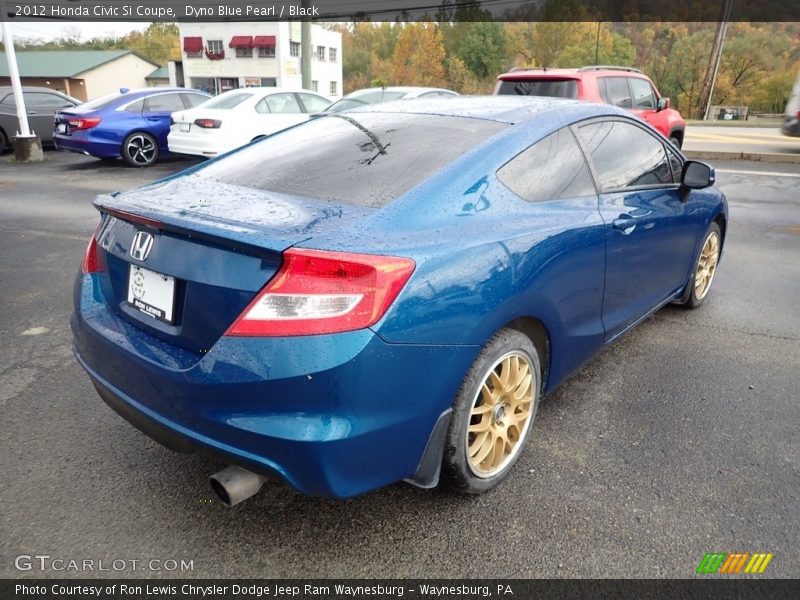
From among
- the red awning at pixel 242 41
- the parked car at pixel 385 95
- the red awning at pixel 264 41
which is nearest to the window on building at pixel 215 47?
the red awning at pixel 242 41

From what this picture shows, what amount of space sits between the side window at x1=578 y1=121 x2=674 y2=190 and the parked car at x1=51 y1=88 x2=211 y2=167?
34.5 feet

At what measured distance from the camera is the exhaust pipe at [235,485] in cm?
187

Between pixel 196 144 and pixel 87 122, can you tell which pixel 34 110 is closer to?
pixel 87 122

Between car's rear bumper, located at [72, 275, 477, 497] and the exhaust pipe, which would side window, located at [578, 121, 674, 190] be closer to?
car's rear bumper, located at [72, 275, 477, 497]

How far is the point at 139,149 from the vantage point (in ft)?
38.2

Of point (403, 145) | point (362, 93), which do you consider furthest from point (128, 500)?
point (362, 93)

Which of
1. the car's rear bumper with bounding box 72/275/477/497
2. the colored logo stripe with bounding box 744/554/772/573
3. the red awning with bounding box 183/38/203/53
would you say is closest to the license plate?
the car's rear bumper with bounding box 72/275/477/497

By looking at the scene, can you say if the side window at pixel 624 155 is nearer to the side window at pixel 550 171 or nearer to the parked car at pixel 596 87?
the side window at pixel 550 171

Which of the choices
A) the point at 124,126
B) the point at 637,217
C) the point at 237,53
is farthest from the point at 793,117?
the point at 237,53

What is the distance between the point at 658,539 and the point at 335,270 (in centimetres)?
153

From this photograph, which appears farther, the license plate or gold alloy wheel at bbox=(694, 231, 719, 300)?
gold alloy wheel at bbox=(694, 231, 719, 300)

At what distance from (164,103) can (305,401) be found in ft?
38.8

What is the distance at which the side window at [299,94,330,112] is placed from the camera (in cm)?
1145

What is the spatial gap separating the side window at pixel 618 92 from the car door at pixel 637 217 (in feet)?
20.0
